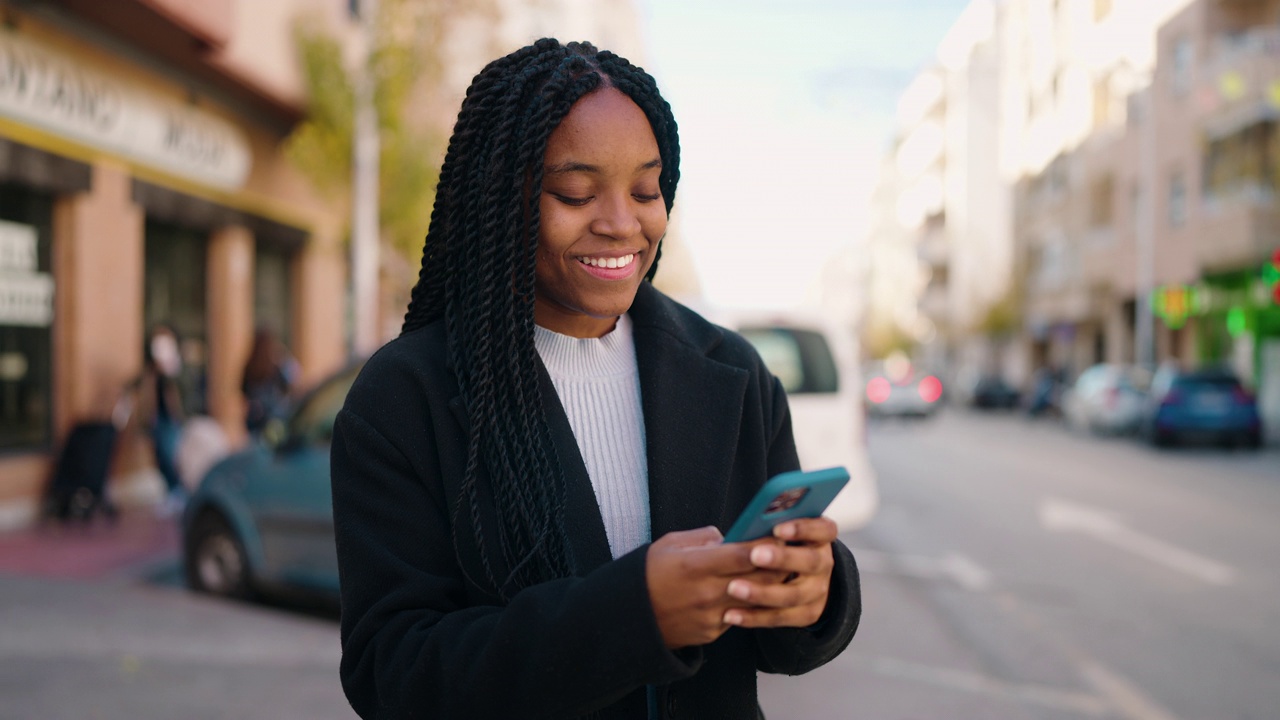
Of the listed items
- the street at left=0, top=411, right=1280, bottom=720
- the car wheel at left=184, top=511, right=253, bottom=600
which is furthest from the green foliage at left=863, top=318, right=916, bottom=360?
the car wheel at left=184, top=511, right=253, bottom=600

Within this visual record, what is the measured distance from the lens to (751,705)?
1.65 metres

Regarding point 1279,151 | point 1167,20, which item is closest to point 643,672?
point 1279,151

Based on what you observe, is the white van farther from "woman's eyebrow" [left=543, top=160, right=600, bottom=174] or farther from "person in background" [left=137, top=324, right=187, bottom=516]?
"woman's eyebrow" [left=543, top=160, right=600, bottom=174]

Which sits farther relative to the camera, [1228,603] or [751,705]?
[1228,603]

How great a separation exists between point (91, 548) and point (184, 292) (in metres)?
5.20

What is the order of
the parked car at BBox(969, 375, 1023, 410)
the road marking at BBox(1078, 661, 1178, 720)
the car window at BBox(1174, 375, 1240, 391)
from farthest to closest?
the parked car at BBox(969, 375, 1023, 410) < the car window at BBox(1174, 375, 1240, 391) < the road marking at BBox(1078, 661, 1178, 720)

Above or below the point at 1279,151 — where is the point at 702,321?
below

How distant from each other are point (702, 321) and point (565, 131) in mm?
441

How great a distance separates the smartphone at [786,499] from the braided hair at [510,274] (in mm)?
369

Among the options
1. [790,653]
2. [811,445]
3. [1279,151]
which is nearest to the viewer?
[790,653]

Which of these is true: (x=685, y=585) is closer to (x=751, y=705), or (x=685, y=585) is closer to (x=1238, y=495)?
(x=751, y=705)

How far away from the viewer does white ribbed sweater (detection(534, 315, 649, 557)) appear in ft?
5.46

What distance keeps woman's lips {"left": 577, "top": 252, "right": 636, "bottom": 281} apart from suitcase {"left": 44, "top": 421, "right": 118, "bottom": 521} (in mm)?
9464

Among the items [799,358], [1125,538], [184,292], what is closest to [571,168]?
[799,358]
